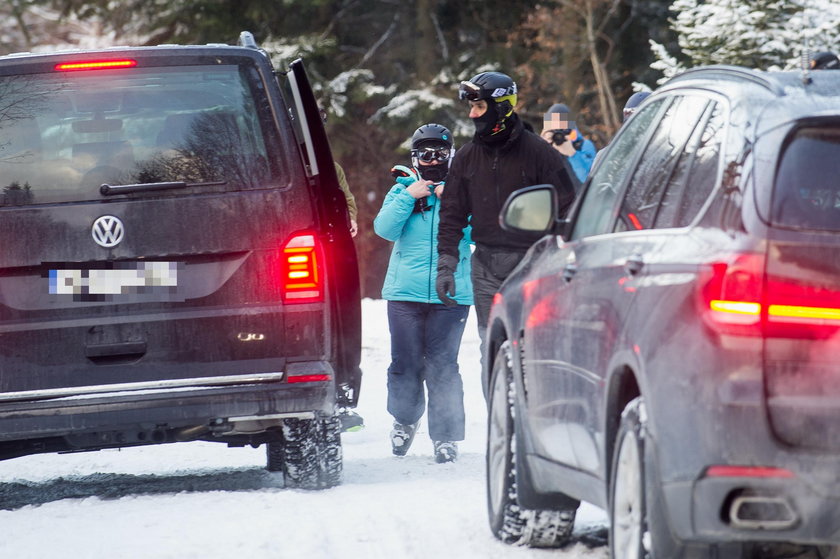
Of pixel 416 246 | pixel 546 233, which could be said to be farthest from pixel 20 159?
pixel 416 246

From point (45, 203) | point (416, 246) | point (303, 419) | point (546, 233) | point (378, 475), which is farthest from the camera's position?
point (416, 246)

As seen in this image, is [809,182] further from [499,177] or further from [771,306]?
[499,177]

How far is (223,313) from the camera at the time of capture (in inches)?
273

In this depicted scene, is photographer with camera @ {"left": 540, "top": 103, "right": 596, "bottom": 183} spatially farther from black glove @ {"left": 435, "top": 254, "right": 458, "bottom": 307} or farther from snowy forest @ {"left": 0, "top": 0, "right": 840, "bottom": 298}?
snowy forest @ {"left": 0, "top": 0, "right": 840, "bottom": 298}

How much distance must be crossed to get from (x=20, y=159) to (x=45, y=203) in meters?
0.21

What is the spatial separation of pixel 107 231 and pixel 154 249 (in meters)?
0.21

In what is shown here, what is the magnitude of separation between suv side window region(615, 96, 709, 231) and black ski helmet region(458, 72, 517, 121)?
13.1ft

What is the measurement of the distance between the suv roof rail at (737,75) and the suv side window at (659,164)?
9 centimetres

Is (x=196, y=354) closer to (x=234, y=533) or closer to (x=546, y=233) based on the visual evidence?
(x=234, y=533)

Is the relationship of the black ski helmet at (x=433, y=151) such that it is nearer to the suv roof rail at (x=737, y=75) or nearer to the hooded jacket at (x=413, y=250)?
the hooded jacket at (x=413, y=250)

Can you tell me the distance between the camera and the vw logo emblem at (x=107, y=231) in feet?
22.6

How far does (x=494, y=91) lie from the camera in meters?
8.98

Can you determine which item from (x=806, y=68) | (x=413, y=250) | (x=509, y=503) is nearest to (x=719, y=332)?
(x=806, y=68)

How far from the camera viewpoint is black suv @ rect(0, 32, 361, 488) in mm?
6867
